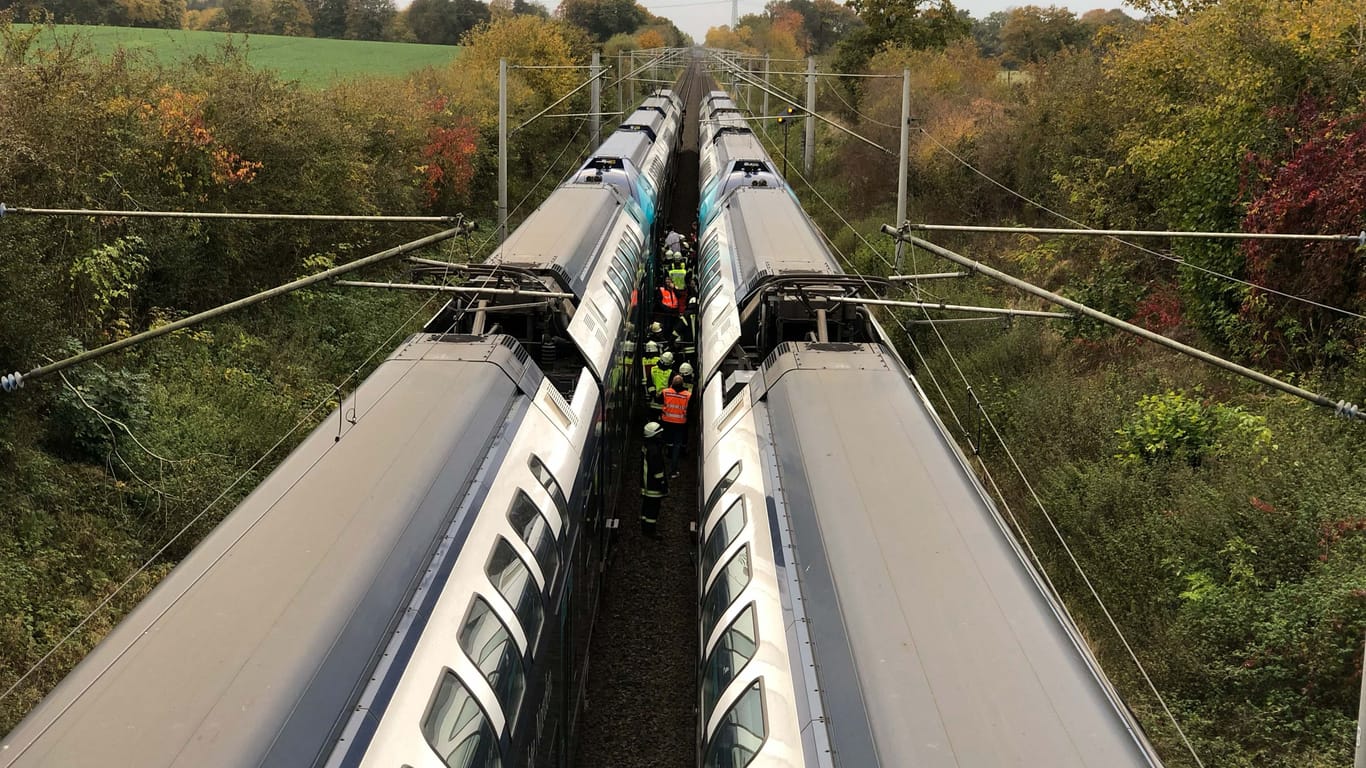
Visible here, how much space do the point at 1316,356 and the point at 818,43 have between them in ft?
351

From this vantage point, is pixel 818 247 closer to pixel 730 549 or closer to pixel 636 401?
pixel 636 401

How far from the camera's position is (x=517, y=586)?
19.5 feet

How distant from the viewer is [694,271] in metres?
20.3

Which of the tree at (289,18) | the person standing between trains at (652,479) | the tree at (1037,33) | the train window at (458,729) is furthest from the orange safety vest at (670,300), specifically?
the tree at (289,18)

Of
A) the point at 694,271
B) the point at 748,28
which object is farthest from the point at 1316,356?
the point at 748,28

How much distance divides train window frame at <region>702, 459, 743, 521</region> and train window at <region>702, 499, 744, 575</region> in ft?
1.16

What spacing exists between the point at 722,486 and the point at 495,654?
2.66 m

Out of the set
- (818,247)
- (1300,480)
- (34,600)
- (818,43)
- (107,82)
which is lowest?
(34,600)

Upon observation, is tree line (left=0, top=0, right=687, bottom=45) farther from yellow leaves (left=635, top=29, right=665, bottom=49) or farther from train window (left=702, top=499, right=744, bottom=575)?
train window (left=702, top=499, right=744, bottom=575)

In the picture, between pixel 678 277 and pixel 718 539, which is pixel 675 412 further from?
pixel 678 277

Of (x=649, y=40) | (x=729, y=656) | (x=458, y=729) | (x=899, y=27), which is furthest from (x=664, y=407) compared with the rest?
(x=649, y=40)

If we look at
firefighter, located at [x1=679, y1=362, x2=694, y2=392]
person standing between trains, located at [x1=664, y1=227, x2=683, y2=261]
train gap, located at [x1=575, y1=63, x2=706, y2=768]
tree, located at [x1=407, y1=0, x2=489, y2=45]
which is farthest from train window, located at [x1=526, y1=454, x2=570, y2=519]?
tree, located at [x1=407, y1=0, x2=489, y2=45]

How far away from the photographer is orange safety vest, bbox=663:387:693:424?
1205 cm

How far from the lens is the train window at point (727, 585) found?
19.7 feet
